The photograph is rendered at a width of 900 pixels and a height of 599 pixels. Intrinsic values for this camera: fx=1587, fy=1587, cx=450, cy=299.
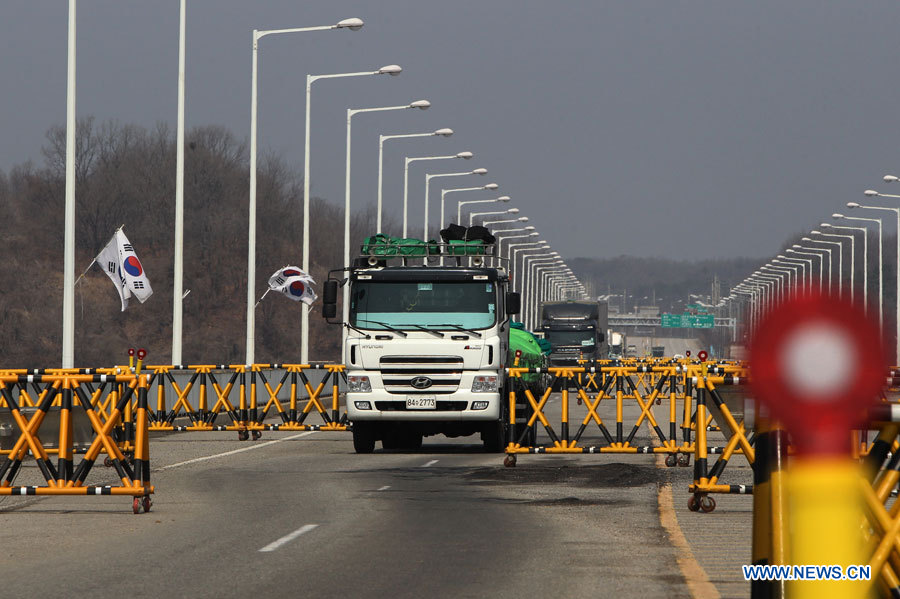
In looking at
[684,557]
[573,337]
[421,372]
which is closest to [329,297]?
[421,372]

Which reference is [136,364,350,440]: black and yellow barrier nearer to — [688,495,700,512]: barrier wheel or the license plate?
the license plate

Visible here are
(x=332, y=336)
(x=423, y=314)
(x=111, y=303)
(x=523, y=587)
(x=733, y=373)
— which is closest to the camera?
(x=523, y=587)

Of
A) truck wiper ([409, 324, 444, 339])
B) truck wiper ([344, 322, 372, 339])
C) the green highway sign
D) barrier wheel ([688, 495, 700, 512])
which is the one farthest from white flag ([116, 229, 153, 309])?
the green highway sign

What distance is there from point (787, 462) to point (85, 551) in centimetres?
907

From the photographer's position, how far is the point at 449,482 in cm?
1938

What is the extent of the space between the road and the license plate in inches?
58.1

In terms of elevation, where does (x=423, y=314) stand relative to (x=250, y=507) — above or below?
above

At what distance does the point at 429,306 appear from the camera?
2378 centimetres

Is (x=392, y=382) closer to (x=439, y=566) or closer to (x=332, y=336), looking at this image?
(x=439, y=566)

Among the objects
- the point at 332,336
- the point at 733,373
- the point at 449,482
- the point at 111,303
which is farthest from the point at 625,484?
the point at 332,336

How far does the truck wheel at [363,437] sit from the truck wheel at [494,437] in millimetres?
1788

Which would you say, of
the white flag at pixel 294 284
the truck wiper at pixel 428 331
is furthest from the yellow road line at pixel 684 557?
the white flag at pixel 294 284

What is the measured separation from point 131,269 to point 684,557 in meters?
25.6

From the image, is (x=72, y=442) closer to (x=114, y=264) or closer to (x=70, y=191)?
(x=70, y=191)
